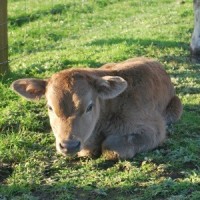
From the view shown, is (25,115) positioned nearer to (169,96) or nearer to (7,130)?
(7,130)

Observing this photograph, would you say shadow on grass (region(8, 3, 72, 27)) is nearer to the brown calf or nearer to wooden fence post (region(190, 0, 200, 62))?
wooden fence post (region(190, 0, 200, 62))

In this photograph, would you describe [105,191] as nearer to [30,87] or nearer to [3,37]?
[30,87]

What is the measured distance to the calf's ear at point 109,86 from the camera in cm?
648

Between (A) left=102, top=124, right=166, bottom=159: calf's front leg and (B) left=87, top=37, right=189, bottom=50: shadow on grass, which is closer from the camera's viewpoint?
(A) left=102, top=124, right=166, bottom=159: calf's front leg

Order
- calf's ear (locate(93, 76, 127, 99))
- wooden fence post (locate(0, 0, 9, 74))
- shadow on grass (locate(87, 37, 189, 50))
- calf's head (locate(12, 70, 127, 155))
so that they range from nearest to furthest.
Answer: calf's head (locate(12, 70, 127, 155)) → calf's ear (locate(93, 76, 127, 99)) → wooden fence post (locate(0, 0, 9, 74)) → shadow on grass (locate(87, 37, 189, 50))

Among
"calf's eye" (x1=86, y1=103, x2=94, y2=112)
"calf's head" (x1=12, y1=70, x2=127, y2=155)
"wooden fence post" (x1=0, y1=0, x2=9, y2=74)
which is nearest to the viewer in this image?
"calf's head" (x1=12, y1=70, x2=127, y2=155)

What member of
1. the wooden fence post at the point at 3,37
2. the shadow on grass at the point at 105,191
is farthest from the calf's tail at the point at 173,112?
the wooden fence post at the point at 3,37

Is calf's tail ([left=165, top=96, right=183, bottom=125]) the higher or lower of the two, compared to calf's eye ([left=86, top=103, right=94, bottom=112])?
lower

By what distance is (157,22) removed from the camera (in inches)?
575

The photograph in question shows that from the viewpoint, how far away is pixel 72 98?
6117 mm

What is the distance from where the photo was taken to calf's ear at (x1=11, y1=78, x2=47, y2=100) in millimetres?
6605

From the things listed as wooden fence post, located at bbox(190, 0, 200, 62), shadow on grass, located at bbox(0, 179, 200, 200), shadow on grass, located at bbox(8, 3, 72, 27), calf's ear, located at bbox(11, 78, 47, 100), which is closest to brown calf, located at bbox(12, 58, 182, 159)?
calf's ear, located at bbox(11, 78, 47, 100)

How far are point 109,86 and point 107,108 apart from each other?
0.47 metres

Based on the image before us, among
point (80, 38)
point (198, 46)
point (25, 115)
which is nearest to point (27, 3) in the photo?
point (80, 38)
